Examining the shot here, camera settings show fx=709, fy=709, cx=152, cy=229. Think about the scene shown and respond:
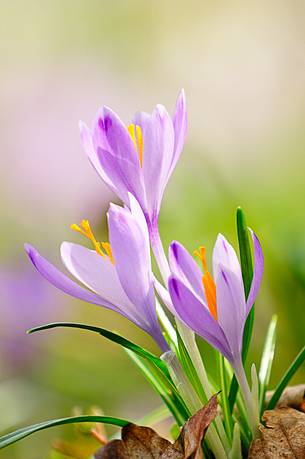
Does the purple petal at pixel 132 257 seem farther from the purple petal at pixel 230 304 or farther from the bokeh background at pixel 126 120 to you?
the bokeh background at pixel 126 120

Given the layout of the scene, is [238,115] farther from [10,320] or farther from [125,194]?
[125,194]

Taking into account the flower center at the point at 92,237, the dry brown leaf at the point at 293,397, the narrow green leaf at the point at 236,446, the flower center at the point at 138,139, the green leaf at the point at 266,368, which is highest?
the flower center at the point at 138,139

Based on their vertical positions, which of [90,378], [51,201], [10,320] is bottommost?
[90,378]

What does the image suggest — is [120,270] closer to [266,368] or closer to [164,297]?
[164,297]

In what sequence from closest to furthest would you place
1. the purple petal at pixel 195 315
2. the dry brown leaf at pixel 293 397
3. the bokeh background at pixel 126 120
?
the purple petal at pixel 195 315, the dry brown leaf at pixel 293 397, the bokeh background at pixel 126 120

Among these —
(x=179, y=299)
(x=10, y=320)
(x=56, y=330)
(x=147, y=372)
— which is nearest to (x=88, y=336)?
(x=56, y=330)

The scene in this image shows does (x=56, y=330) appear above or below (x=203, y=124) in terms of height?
below

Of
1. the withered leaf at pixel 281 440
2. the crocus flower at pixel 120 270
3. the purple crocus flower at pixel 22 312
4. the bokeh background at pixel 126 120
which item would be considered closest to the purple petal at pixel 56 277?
the crocus flower at pixel 120 270
